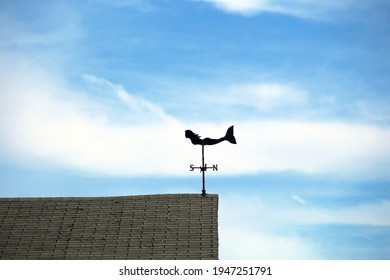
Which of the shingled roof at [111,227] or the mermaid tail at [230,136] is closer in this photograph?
the shingled roof at [111,227]

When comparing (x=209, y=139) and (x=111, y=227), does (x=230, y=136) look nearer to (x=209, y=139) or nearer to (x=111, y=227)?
(x=209, y=139)

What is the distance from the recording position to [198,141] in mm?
31000

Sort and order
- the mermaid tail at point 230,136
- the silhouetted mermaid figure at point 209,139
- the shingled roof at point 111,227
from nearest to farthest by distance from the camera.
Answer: the shingled roof at point 111,227 < the silhouetted mermaid figure at point 209,139 < the mermaid tail at point 230,136

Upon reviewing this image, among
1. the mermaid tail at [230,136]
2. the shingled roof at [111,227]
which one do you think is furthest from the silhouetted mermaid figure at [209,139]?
the shingled roof at [111,227]

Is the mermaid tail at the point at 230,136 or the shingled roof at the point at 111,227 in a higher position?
the mermaid tail at the point at 230,136

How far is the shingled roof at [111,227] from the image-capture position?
89.8 ft

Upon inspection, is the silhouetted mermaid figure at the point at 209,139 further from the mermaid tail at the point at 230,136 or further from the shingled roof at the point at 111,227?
the shingled roof at the point at 111,227

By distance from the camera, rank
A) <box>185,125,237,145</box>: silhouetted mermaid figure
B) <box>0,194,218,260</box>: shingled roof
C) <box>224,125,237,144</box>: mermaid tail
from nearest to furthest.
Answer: <box>0,194,218,260</box>: shingled roof, <box>185,125,237,145</box>: silhouetted mermaid figure, <box>224,125,237,144</box>: mermaid tail

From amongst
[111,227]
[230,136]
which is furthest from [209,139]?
[111,227]

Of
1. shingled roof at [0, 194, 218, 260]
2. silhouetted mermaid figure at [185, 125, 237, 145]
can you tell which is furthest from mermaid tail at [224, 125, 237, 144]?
shingled roof at [0, 194, 218, 260]

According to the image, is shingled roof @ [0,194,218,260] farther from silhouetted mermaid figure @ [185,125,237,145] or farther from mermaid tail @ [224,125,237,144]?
mermaid tail @ [224,125,237,144]

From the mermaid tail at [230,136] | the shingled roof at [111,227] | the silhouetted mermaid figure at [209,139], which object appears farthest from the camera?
the mermaid tail at [230,136]

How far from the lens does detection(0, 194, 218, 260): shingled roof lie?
27.4 meters

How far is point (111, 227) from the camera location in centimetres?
2888
